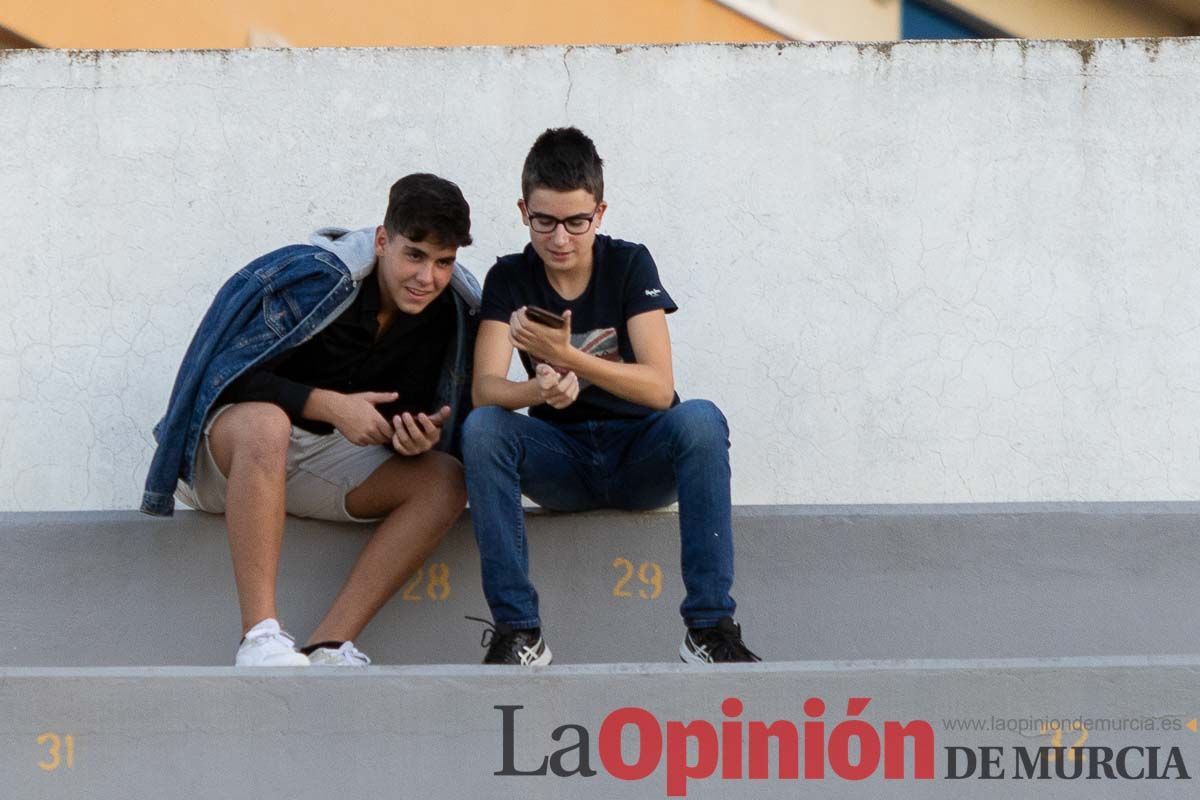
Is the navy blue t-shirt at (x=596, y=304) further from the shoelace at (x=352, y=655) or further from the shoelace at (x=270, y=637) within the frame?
the shoelace at (x=270, y=637)

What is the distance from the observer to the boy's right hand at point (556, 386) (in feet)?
9.85

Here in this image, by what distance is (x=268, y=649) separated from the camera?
2873 mm

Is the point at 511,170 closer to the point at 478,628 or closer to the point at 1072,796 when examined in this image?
the point at 478,628

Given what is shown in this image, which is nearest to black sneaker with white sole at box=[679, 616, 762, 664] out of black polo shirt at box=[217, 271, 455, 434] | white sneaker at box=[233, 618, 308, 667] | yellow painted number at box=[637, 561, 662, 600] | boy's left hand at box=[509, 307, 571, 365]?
yellow painted number at box=[637, 561, 662, 600]

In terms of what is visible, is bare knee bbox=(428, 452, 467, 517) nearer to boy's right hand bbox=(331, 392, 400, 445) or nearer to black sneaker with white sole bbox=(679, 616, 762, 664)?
boy's right hand bbox=(331, 392, 400, 445)

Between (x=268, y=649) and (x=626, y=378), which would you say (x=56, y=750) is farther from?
(x=626, y=378)

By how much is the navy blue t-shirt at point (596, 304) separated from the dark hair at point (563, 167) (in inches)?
7.1

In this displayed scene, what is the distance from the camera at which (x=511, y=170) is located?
402 cm

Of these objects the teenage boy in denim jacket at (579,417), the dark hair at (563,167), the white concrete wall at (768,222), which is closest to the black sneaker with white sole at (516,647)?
the teenage boy in denim jacket at (579,417)

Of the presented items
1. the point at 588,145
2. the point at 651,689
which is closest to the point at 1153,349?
the point at 588,145

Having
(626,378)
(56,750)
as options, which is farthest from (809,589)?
(56,750)

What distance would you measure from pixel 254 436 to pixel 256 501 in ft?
0.41

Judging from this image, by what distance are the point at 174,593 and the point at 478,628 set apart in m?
0.64

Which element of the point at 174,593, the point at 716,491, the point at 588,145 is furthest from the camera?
the point at 174,593
